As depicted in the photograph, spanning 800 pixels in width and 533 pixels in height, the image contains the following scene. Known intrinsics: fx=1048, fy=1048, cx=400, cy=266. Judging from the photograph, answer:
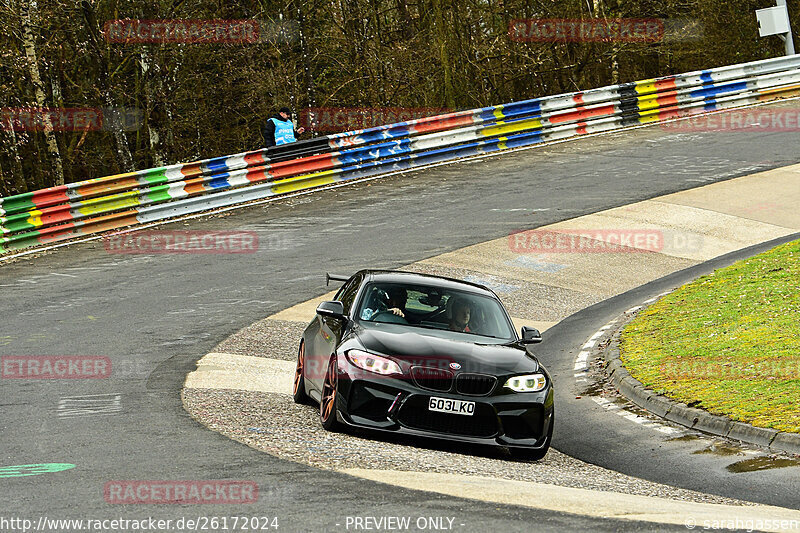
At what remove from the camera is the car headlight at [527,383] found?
880 centimetres

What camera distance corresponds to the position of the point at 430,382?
8.62 meters

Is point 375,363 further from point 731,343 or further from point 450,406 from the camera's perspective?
point 731,343

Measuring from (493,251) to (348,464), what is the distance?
11537mm

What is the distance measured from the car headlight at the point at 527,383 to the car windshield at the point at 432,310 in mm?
957

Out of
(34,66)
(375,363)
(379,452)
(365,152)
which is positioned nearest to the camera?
(379,452)

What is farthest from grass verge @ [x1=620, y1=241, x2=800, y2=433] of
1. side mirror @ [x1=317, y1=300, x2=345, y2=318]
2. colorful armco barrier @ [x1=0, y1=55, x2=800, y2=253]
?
colorful armco barrier @ [x1=0, y1=55, x2=800, y2=253]

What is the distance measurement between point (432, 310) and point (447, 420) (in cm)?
162

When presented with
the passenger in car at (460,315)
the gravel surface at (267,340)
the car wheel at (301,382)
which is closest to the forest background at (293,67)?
the gravel surface at (267,340)

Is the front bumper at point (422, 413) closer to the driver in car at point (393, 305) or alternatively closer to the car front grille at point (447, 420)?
the car front grille at point (447, 420)

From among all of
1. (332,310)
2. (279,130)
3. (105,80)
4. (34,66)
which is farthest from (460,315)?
(105,80)

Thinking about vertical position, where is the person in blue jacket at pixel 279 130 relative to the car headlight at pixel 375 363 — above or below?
above

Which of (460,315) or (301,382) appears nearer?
(460,315)

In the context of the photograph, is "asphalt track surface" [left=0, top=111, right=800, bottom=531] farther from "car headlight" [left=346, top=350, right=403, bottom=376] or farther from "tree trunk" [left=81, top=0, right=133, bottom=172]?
"tree trunk" [left=81, top=0, right=133, bottom=172]

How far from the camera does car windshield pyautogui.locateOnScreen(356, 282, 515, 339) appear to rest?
32.2ft
